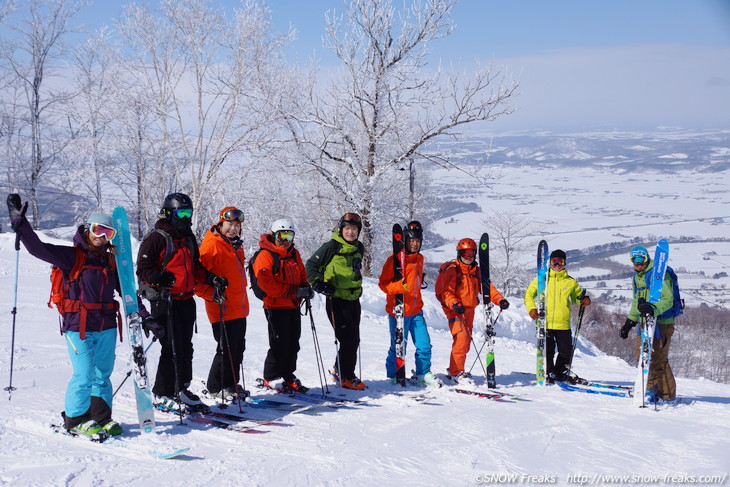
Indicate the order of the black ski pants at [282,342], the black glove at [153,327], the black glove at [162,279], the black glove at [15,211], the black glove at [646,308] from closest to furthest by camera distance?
the black glove at [15,211] → the black glove at [153,327] → the black glove at [162,279] → the black ski pants at [282,342] → the black glove at [646,308]

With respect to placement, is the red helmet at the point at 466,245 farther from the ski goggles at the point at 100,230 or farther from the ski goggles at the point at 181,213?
the ski goggles at the point at 100,230

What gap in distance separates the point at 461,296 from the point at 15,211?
447cm

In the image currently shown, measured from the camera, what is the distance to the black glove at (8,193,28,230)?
349 cm

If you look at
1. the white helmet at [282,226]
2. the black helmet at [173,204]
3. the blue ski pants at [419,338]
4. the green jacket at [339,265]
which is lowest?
the blue ski pants at [419,338]

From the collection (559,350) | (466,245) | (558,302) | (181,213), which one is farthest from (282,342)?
(559,350)

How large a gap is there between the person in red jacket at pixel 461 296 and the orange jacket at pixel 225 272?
94.1 inches

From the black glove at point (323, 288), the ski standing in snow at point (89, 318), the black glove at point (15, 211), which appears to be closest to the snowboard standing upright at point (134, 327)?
the ski standing in snow at point (89, 318)

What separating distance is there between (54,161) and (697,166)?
510 ft

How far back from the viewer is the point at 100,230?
3.85m

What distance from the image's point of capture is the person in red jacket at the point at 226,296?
4891 mm

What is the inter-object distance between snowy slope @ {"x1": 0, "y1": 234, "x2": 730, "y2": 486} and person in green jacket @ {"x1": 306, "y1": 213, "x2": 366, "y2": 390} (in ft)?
1.48

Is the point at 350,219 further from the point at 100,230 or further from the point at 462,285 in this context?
the point at 100,230

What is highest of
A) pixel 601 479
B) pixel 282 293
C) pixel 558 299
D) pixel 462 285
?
pixel 282 293

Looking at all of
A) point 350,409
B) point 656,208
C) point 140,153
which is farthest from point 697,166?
point 350,409
